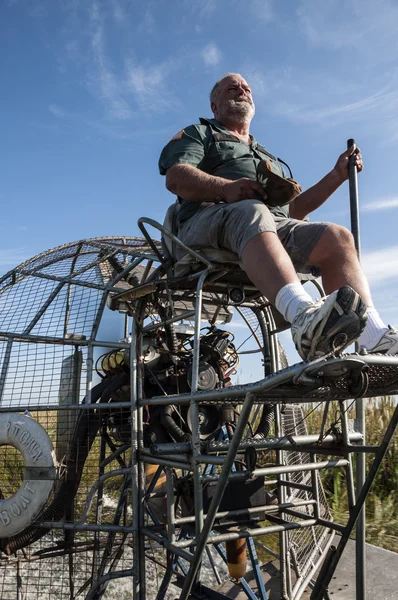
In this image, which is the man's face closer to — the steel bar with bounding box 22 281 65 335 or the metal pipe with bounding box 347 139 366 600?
the metal pipe with bounding box 347 139 366 600

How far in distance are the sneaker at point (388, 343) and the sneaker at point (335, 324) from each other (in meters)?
0.37

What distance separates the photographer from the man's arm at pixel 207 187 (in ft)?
9.19

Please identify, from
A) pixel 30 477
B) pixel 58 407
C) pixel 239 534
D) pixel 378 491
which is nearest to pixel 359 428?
pixel 239 534

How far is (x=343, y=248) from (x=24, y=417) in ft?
7.41

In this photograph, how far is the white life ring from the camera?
330 cm

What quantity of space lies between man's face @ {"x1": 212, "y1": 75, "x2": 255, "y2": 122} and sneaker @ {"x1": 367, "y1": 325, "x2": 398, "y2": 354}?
191cm

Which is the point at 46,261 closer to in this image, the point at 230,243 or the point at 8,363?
the point at 8,363

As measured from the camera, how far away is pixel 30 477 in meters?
3.34

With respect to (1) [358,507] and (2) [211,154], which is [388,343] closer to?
(1) [358,507]

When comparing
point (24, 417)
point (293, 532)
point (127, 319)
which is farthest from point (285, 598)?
point (127, 319)

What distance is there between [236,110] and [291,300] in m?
1.79

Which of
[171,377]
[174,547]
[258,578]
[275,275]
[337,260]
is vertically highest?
[337,260]

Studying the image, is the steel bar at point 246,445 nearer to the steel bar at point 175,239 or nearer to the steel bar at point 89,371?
the steel bar at point 89,371

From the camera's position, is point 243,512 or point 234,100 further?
point 234,100
